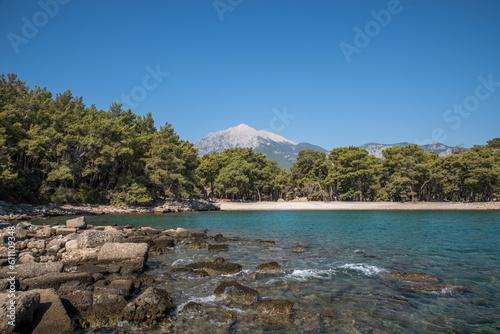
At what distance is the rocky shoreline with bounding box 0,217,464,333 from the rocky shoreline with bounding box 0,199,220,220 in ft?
81.0

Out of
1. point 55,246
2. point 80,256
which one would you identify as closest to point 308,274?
point 80,256

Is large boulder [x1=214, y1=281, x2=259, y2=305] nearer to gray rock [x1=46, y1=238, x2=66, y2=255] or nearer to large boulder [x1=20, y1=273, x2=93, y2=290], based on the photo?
large boulder [x1=20, y1=273, x2=93, y2=290]

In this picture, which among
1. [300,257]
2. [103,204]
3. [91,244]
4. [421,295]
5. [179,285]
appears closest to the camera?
[421,295]

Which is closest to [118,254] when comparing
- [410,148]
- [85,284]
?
[85,284]

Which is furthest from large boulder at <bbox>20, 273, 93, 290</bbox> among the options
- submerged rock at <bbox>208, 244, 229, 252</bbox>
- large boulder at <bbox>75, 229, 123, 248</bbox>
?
submerged rock at <bbox>208, 244, 229, 252</bbox>

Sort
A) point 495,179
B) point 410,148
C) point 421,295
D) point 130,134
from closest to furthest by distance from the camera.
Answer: point 421,295 < point 130,134 < point 495,179 < point 410,148

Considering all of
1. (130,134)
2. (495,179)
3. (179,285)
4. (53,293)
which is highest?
(130,134)

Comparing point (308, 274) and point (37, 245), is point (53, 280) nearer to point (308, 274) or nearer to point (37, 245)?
point (37, 245)

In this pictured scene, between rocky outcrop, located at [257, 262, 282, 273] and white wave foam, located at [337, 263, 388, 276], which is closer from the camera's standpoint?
white wave foam, located at [337, 263, 388, 276]

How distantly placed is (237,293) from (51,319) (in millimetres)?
4731

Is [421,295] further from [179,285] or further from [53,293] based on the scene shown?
[53,293]

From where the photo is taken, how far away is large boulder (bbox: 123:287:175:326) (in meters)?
6.45

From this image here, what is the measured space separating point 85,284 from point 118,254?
2984mm

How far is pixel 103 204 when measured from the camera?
1811 inches
